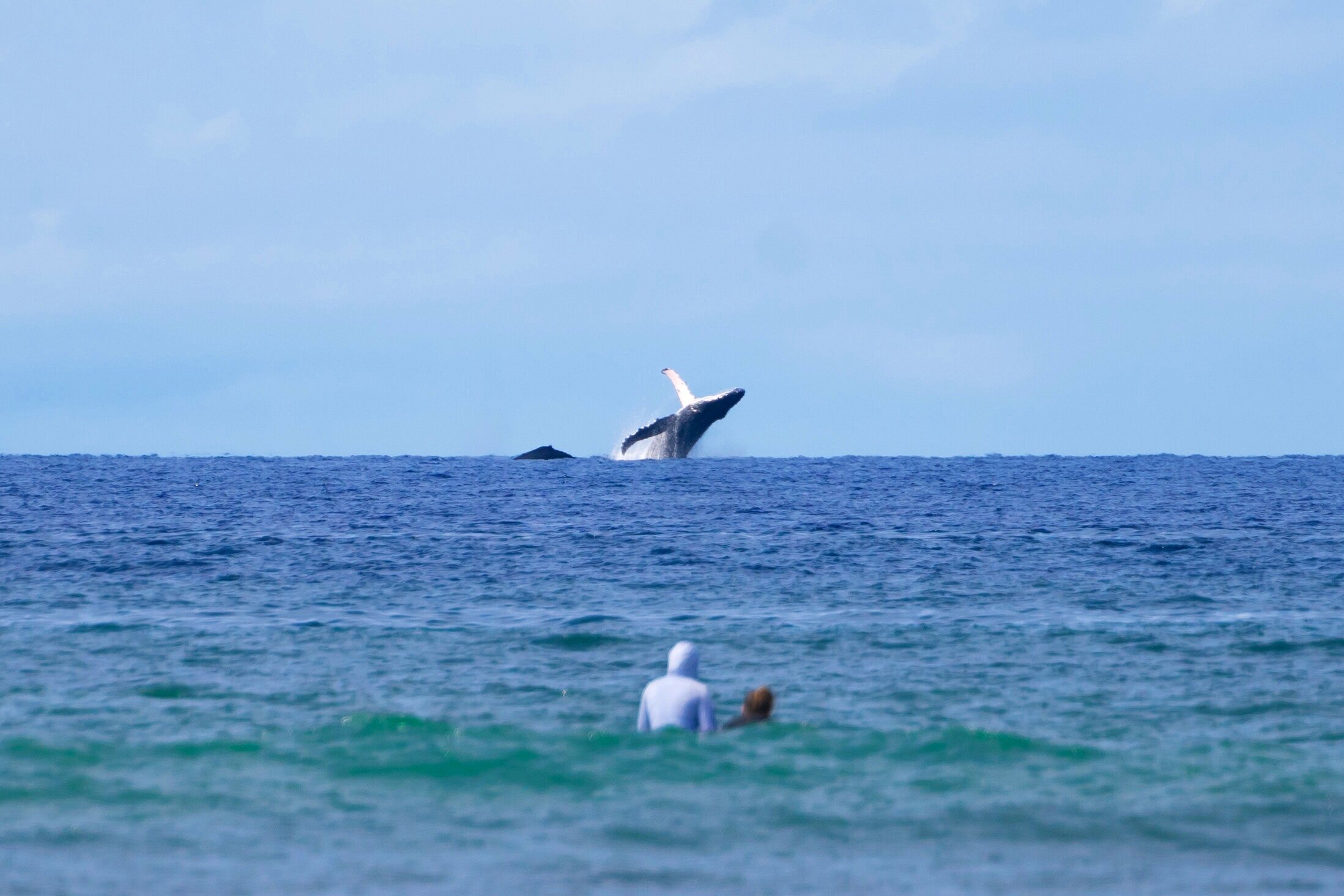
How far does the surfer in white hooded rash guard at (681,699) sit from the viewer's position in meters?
13.4

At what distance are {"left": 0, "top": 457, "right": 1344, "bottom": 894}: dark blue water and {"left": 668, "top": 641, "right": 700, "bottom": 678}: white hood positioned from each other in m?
0.67

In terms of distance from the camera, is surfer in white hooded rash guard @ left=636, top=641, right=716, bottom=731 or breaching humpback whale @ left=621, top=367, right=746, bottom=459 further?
breaching humpback whale @ left=621, top=367, right=746, bottom=459

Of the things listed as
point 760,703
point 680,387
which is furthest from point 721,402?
point 760,703

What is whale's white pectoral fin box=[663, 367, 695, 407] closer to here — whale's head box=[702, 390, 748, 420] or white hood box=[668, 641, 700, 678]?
whale's head box=[702, 390, 748, 420]

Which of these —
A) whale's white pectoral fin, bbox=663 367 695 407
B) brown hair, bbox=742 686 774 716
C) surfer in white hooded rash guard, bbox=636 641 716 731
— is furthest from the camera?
whale's white pectoral fin, bbox=663 367 695 407

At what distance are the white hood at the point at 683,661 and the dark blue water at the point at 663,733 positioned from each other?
0.67 metres

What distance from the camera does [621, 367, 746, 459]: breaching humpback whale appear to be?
91.8 metres

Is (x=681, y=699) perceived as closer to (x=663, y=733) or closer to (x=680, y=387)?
(x=663, y=733)

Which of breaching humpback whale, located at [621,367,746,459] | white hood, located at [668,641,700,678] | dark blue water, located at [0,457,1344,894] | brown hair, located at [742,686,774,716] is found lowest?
dark blue water, located at [0,457,1344,894]

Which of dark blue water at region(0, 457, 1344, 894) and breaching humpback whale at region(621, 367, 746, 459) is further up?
breaching humpback whale at region(621, 367, 746, 459)

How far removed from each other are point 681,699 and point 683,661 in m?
0.38

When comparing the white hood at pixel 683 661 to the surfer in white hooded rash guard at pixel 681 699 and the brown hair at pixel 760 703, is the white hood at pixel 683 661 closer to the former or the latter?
the surfer in white hooded rash guard at pixel 681 699

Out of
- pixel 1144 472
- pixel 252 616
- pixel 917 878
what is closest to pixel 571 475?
pixel 1144 472

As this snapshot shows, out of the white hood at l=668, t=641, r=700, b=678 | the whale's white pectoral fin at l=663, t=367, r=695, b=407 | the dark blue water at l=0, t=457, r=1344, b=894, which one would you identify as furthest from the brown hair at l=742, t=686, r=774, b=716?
the whale's white pectoral fin at l=663, t=367, r=695, b=407
